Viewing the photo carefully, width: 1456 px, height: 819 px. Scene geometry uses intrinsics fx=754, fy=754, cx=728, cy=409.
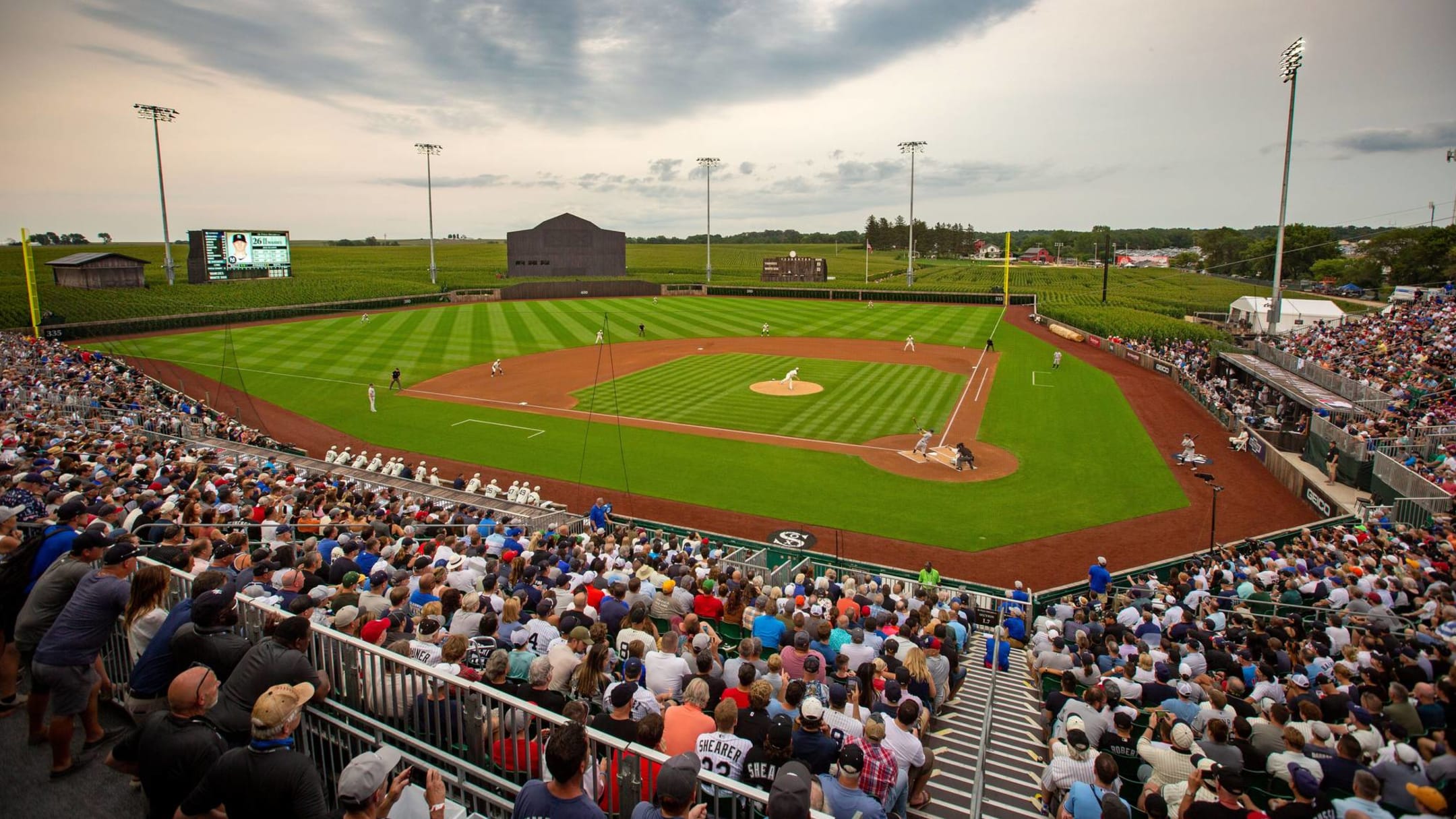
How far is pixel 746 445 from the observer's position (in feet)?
99.3

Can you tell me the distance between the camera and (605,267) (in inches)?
3888

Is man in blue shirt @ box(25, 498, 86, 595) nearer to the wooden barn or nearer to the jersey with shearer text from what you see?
the jersey with shearer text

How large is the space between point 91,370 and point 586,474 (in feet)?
79.0

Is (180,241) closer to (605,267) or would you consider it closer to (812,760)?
(605,267)

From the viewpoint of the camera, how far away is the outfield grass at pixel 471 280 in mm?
60375

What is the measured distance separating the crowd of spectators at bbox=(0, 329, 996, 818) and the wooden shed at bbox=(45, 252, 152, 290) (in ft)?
229

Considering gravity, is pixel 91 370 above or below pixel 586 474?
above

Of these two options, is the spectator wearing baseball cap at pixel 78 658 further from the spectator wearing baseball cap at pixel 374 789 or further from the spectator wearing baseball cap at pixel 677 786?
the spectator wearing baseball cap at pixel 677 786

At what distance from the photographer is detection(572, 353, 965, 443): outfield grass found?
3331cm

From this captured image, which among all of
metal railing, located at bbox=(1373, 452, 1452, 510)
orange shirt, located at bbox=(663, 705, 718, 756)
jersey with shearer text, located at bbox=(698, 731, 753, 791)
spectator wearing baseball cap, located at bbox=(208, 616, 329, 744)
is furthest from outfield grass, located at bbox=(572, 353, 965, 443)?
spectator wearing baseball cap, located at bbox=(208, 616, 329, 744)

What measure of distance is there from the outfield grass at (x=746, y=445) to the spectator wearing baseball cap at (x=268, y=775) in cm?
1895

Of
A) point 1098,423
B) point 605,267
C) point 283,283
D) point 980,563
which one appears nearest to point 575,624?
point 980,563

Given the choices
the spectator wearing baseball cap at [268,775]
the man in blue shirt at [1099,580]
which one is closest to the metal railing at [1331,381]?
the man in blue shirt at [1099,580]

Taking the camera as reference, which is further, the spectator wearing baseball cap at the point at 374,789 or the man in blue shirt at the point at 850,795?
the man in blue shirt at the point at 850,795
